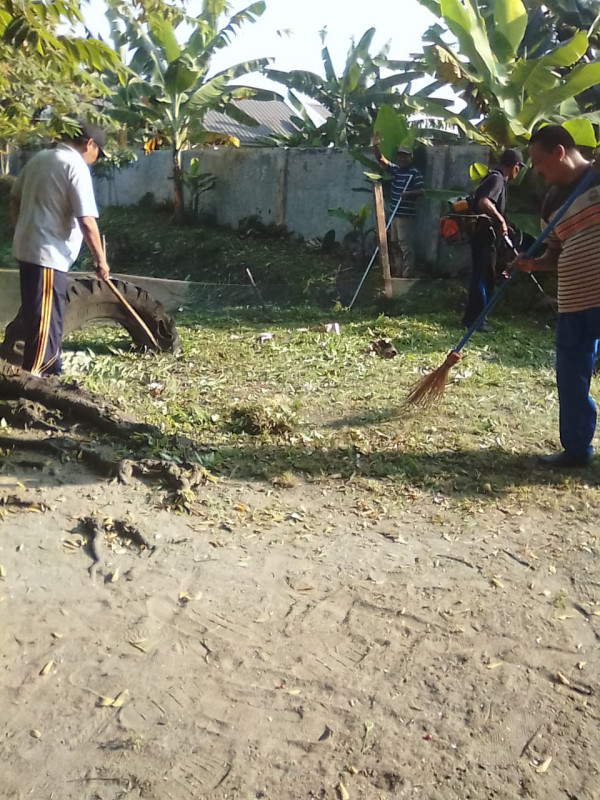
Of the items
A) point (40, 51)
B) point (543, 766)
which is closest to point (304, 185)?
point (40, 51)

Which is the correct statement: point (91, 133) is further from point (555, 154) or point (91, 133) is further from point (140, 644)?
point (140, 644)

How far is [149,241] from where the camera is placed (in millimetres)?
13852

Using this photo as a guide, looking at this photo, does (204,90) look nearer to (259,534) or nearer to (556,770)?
(259,534)

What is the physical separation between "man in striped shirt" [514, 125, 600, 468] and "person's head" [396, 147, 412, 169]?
6.09m

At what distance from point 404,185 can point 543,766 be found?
9148mm

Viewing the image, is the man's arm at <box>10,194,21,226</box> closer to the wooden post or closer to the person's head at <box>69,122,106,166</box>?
the person's head at <box>69,122,106,166</box>

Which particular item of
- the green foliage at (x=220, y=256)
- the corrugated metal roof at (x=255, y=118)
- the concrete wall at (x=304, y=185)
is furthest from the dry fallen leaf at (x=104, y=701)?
the corrugated metal roof at (x=255, y=118)

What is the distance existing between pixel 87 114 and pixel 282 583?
435cm

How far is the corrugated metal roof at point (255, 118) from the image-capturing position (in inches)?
1070

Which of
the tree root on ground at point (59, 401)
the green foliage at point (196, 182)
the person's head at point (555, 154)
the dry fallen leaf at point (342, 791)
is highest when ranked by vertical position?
the green foliage at point (196, 182)

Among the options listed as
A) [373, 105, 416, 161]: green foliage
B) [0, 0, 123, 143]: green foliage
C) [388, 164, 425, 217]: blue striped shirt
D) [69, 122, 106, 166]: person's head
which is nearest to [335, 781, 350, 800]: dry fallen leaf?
[0, 0, 123, 143]: green foliage

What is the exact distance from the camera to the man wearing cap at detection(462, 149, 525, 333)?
771cm

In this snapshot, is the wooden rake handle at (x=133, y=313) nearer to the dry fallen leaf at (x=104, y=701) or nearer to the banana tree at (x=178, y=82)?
the dry fallen leaf at (x=104, y=701)

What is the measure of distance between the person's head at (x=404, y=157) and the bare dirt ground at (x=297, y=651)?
24.2ft
